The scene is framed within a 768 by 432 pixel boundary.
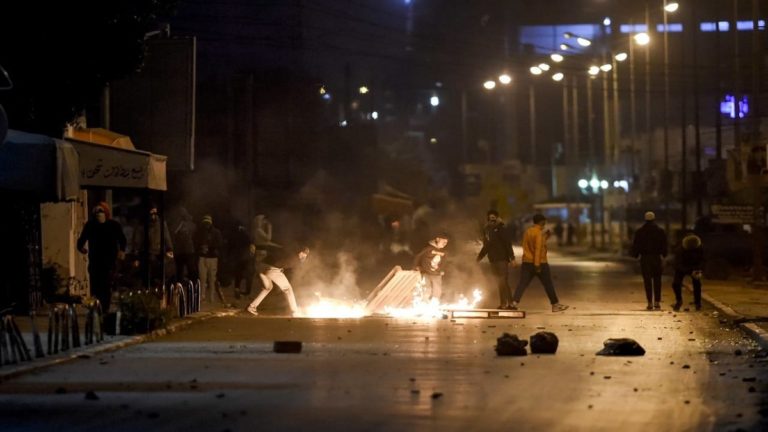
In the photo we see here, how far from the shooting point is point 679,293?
25.1m

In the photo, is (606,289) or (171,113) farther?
(606,289)

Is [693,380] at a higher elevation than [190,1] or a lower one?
lower

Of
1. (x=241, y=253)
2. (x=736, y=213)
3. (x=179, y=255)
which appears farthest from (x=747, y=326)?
(x=736, y=213)

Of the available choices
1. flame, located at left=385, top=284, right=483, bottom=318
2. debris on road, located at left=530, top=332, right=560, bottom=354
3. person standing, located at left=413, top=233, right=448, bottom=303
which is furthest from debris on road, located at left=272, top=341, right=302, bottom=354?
person standing, located at left=413, top=233, right=448, bottom=303

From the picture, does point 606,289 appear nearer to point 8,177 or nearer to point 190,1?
point 190,1

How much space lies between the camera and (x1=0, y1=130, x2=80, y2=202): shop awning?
636 inches

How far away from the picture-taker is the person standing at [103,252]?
20.8 metres

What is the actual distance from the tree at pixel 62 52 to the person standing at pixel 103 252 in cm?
169

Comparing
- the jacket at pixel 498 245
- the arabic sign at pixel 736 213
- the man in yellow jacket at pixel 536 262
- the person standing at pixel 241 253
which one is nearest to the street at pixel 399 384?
the man in yellow jacket at pixel 536 262

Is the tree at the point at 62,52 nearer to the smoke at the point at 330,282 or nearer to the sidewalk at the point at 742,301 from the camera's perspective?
the smoke at the point at 330,282


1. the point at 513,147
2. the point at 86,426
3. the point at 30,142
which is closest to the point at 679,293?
the point at 30,142

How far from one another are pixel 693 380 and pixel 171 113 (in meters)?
17.9

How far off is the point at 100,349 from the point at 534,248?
34.0 feet

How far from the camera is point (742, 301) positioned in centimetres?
2723
